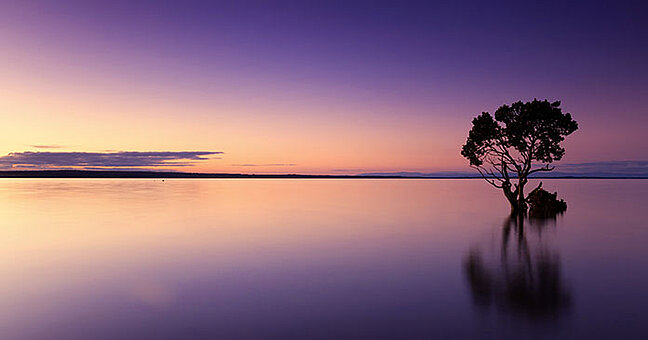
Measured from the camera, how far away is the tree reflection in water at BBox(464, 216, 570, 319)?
498 inches

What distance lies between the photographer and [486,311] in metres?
12.3

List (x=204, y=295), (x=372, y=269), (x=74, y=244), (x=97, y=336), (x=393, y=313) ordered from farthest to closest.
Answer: (x=74, y=244)
(x=372, y=269)
(x=204, y=295)
(x=393, y=313)
(x=97, y=336)

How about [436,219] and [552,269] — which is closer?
[552,269]

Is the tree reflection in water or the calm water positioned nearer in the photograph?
the calm water

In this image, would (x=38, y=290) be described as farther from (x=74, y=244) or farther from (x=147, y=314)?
(x=74, y=244)

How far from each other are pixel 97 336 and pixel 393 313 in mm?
8425

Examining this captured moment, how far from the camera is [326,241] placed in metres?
27.0

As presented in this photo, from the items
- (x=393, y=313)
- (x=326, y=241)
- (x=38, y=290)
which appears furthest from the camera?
(x=326, y=241)

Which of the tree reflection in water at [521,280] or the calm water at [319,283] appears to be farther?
the tree reflection in water at [521,280]

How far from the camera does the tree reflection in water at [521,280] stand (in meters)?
12.6

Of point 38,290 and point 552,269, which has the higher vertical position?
point 38,290

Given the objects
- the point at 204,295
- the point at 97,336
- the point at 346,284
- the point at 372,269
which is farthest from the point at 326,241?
the point at 97,336

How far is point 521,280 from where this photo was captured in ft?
52.8

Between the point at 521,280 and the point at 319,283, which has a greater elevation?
the point at 319,283
